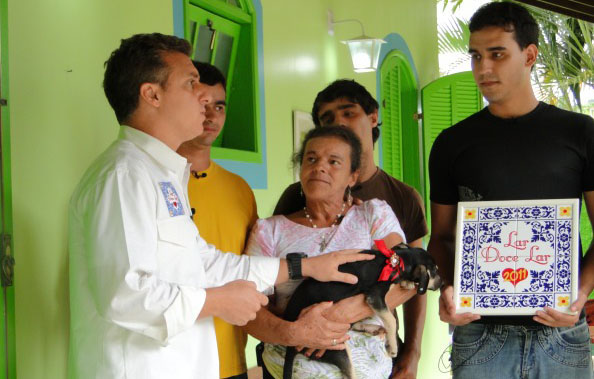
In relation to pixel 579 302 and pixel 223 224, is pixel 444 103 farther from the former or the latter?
pixel 579 302

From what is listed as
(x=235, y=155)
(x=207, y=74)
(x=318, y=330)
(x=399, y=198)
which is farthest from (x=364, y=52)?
(x=318, y=330)

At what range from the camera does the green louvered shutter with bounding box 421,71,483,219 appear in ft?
27.6

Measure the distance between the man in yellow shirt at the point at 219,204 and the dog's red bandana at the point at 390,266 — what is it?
21.1 inches

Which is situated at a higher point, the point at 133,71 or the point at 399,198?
the point at 133,71

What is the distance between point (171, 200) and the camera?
217 centimetres

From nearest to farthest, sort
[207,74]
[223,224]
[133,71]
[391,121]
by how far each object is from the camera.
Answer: [133,71], [223,224], [207,74], [391,121]

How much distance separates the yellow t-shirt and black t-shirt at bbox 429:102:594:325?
730 millimetres

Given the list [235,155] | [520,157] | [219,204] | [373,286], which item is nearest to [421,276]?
[373,286]

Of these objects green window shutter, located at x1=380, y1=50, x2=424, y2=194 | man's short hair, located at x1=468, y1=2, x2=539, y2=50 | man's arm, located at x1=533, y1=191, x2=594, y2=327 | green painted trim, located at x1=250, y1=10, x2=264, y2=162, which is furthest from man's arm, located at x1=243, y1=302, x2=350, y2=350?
green window shutter, located at x1=380, y1=50, x2=424, y2=194

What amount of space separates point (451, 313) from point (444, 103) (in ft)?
20.6

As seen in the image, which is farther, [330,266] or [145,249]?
[330,266]

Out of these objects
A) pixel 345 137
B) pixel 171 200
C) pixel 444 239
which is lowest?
pixel 444 239

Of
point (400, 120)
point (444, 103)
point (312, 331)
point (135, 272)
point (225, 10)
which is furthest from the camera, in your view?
point (444, 103)

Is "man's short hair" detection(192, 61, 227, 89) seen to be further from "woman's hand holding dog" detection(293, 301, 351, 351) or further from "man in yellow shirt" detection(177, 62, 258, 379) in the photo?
"woman's hand holding dog" detection(293, 301, 351, 351)
